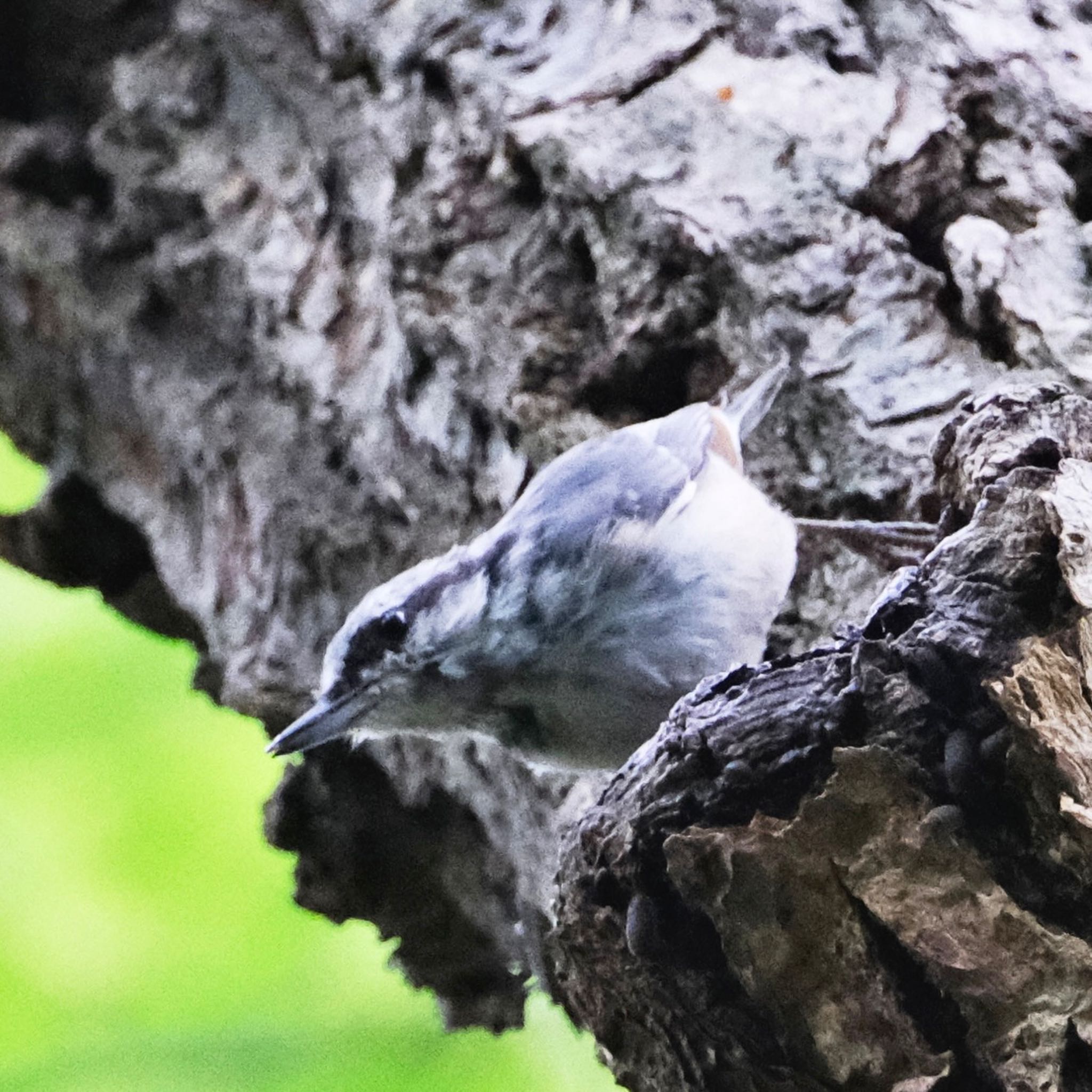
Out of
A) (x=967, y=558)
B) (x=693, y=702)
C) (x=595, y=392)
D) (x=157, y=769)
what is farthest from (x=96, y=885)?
(x=967, y=558)

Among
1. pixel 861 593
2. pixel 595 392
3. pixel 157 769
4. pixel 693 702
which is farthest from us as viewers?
pixel 157 769

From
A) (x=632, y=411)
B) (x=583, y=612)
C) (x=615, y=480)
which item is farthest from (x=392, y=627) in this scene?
(x=632, y=411)

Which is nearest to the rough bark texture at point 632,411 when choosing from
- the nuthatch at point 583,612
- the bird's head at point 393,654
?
A: the nuthatch at point 583,612

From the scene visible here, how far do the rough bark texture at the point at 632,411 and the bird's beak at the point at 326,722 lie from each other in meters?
0.34

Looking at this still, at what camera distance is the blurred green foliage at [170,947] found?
2.40 m

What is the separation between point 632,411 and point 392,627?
0.52 meters

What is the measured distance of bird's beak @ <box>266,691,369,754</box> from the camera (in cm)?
188

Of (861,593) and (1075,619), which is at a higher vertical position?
(1075,619)

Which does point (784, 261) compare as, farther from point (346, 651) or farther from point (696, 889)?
point (696, 889)

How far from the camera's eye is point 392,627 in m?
1.90

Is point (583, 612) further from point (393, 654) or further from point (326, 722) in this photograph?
point (326, 722)

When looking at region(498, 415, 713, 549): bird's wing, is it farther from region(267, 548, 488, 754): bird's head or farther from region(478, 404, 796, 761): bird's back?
region(267, 548, 488, 754): bird's head

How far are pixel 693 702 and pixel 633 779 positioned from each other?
0.09 meters

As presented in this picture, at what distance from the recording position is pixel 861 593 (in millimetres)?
1759
